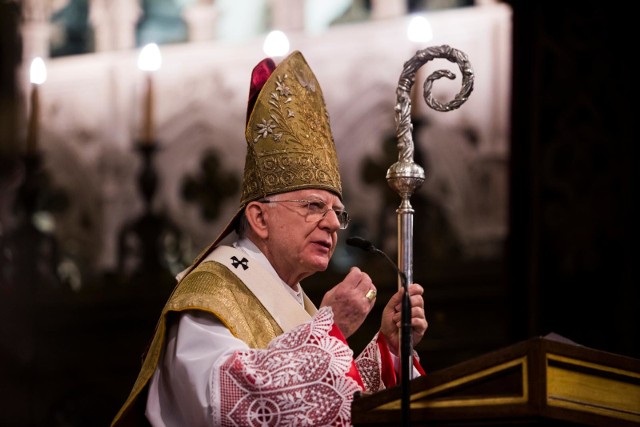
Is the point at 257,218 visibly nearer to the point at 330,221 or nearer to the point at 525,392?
the point at 330,221

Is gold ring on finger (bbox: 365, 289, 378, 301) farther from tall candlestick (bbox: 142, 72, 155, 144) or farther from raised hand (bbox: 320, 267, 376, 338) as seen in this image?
tall candlestick (bbox: 142, 72, 155, 144)

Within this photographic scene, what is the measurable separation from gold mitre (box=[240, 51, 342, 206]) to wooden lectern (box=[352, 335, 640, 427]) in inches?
40.9

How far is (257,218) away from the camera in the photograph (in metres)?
4.11

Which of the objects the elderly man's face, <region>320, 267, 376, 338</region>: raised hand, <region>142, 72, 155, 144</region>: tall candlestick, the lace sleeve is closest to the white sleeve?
the lace sleeve

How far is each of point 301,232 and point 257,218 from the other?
0.17 metres

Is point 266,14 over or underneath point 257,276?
over

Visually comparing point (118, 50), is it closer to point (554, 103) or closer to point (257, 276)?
point (554, 103)

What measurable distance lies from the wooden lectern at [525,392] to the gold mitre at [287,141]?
104 cm

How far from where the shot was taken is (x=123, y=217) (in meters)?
7.11

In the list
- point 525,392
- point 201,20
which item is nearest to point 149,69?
point 201,20

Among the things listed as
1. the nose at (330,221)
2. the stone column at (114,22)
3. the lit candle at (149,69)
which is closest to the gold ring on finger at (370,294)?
the nose at (330,221)

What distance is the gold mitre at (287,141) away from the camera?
4.10 m

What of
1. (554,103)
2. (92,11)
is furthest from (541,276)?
(92,11)

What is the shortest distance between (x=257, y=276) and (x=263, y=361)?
522 mm
